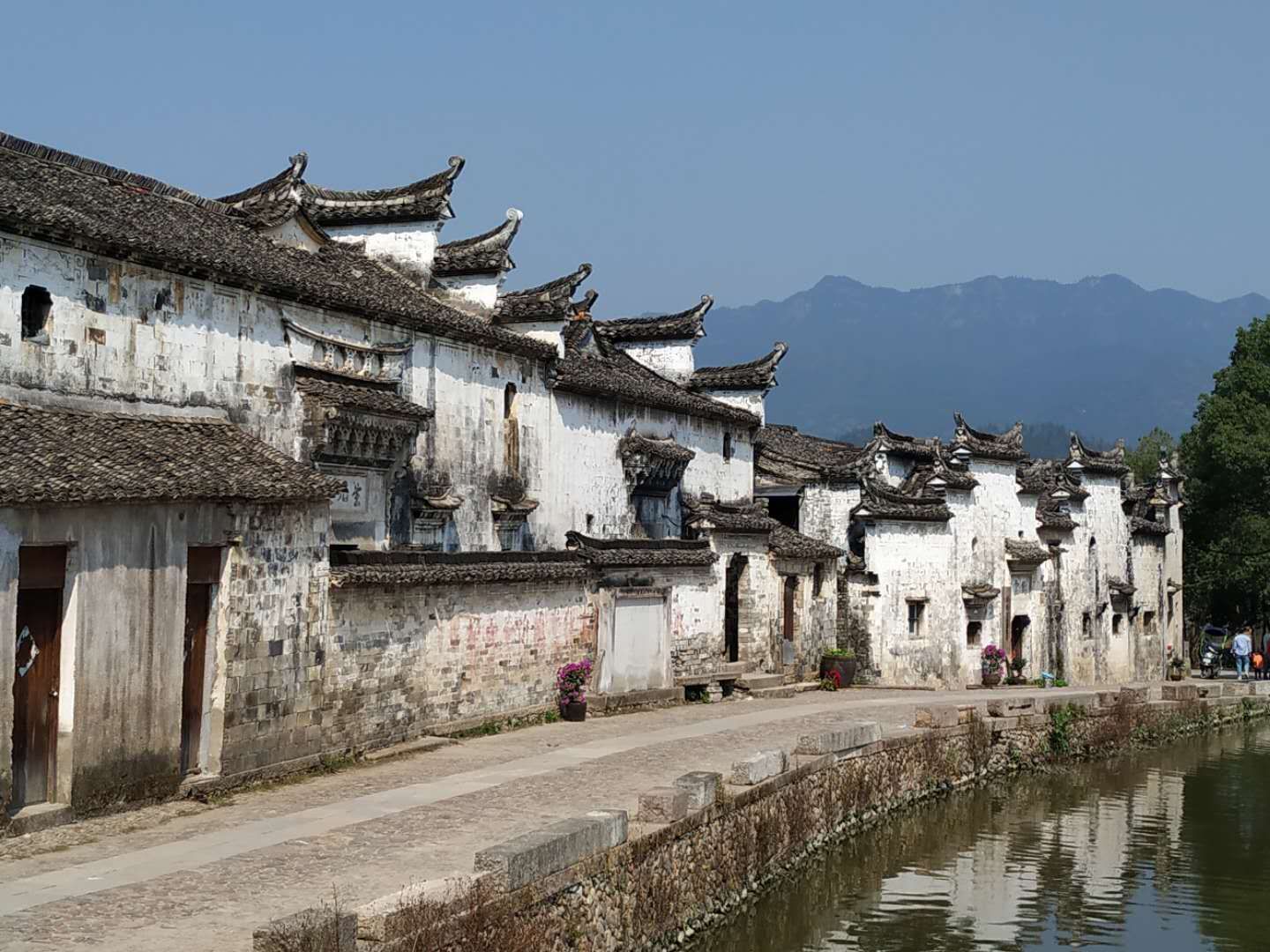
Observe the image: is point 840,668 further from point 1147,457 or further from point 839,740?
point 1147,457

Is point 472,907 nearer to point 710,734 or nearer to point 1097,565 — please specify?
point 710,734

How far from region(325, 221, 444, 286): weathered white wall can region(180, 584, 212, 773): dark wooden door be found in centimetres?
1231

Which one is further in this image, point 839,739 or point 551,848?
point 839,739

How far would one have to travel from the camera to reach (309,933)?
927cm

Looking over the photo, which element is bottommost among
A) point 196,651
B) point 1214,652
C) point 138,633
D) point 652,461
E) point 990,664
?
point 1214,652

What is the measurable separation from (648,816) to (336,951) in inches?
227

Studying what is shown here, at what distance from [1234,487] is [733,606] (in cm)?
2760

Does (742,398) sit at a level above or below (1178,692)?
above

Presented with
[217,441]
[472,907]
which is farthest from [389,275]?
[472,907]

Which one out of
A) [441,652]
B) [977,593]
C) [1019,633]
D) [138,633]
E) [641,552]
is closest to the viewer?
[138,633]

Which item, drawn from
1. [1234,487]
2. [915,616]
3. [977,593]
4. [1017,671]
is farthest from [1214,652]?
[915,616]

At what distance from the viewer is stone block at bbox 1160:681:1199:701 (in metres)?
35.0

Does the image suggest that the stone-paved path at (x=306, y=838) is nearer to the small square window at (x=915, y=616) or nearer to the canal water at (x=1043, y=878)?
the canal water at (x=1043, y=878)

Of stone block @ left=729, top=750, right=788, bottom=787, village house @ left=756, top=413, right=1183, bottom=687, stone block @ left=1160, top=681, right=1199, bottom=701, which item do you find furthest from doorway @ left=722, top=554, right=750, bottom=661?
stone block @ left=729, top=750, right=788, bottom=787
